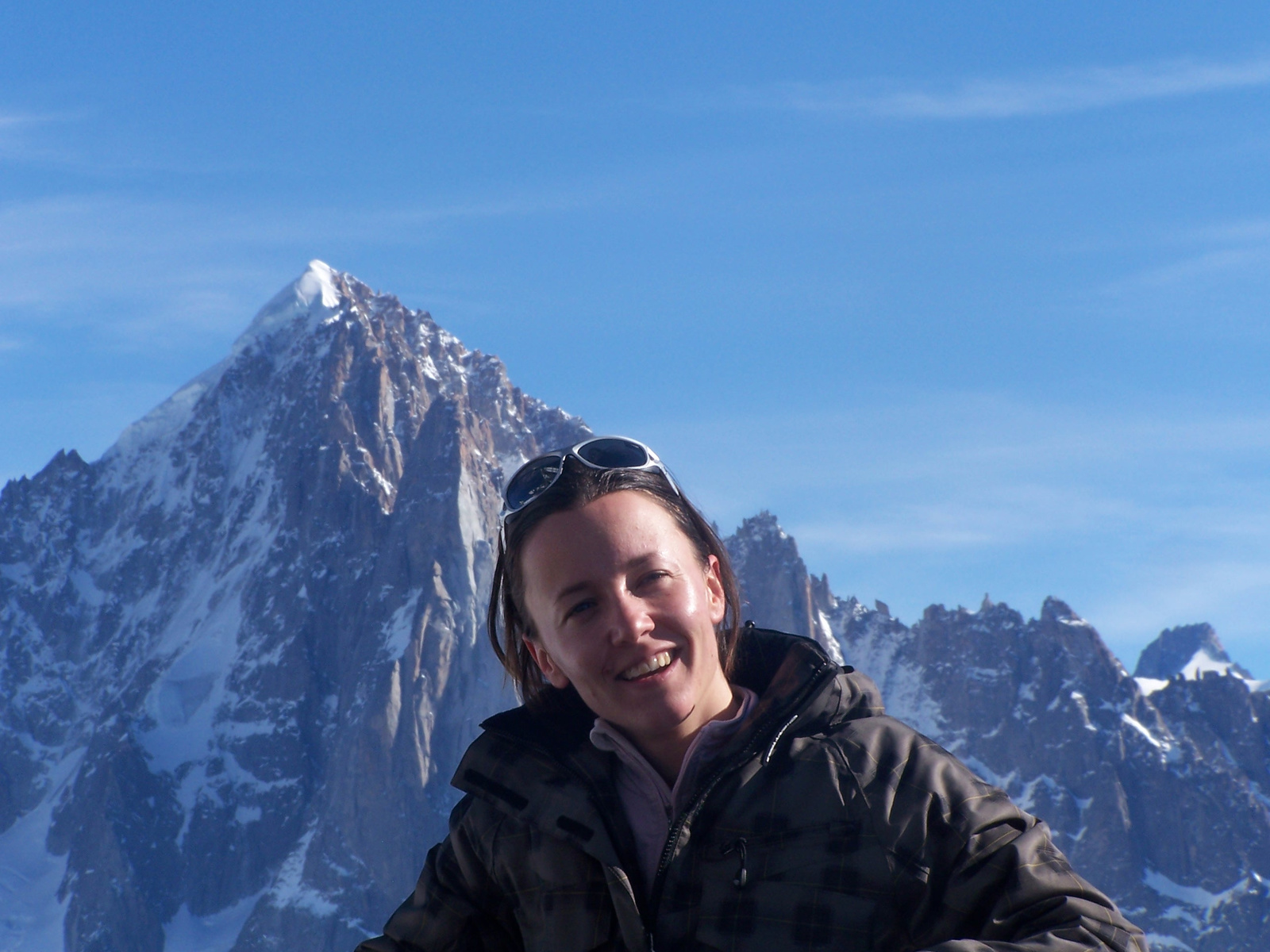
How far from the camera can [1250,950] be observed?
646 ft

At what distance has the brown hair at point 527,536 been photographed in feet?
13.1

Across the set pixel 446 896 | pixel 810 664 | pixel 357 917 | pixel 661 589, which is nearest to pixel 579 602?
pixel 661 589

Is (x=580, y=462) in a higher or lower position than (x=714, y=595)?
higher

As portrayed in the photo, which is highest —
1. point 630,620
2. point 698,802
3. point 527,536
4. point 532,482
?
point 532,482

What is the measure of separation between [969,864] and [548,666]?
1354 millimetres

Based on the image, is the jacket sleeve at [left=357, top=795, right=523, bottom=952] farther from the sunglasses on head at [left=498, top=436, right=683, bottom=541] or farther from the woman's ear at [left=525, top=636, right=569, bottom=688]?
the sunglasses on head at [left=498, top=436, right=683, bottom=541]

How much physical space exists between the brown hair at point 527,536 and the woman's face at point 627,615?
7cm

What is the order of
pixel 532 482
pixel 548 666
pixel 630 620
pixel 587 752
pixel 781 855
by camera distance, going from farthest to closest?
pixel 548 666 < pixel 532 482 < pixel 587 752 < pixel 630 620 < pixel 781 855

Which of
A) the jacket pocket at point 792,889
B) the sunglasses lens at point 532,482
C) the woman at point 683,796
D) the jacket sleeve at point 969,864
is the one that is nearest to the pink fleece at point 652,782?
the woman at point 683,796

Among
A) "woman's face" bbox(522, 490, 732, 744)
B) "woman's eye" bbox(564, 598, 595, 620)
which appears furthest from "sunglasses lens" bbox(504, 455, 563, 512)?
"woman's eye" bbox(564, 598, 595, 620)

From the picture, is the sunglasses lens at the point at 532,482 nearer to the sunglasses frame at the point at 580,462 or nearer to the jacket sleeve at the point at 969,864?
the sunglasses frame at the point at 580,462

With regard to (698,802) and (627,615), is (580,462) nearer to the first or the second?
(627,615)

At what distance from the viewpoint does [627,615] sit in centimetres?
374

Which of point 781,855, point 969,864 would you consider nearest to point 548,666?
point 781,855
